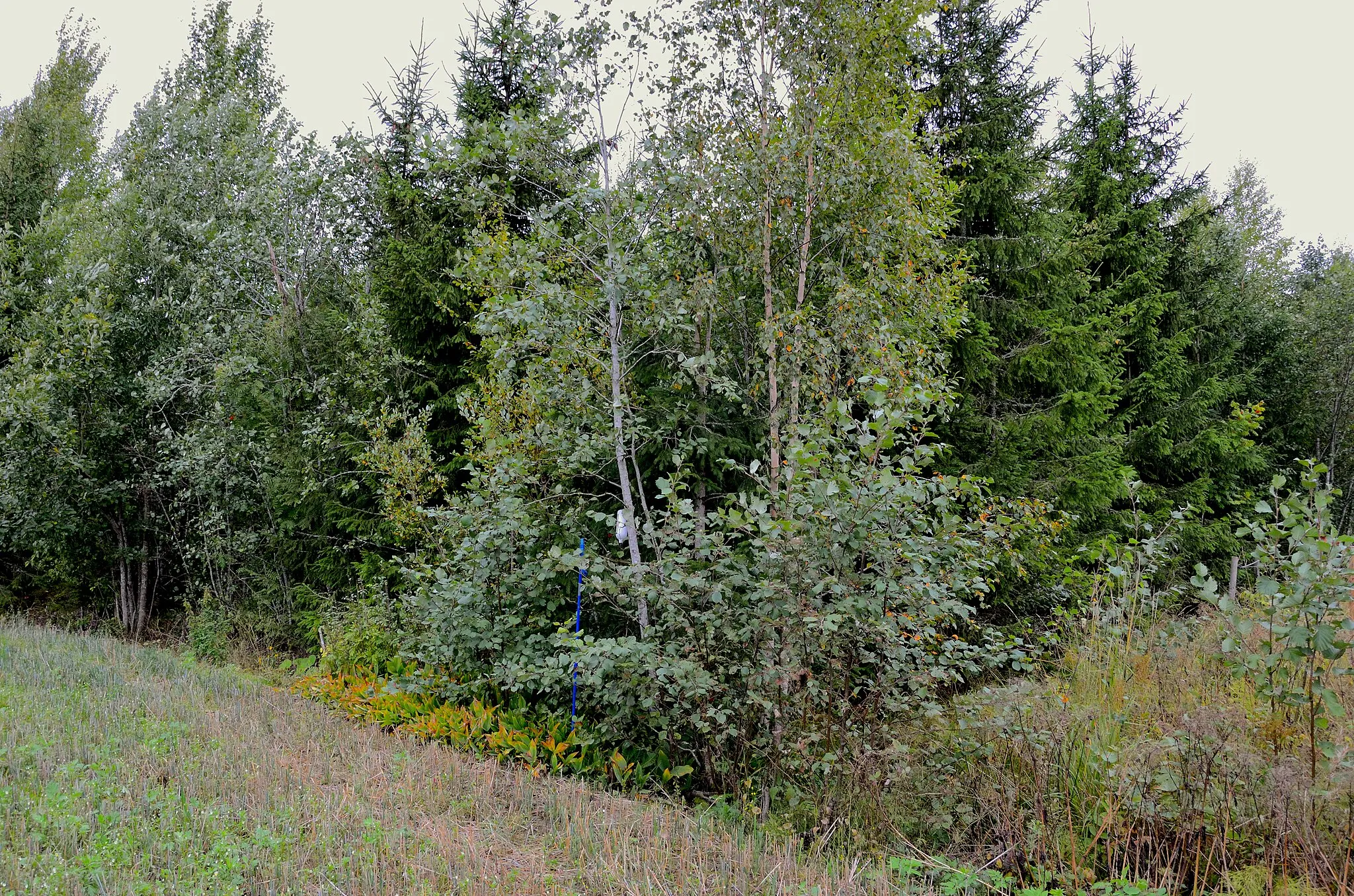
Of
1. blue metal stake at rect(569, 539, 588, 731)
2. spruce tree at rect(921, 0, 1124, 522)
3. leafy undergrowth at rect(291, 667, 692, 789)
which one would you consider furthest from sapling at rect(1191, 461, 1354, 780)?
spruce tree at rect(921, 0, 1124, 522)

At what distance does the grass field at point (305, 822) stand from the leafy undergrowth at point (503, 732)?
240 mm

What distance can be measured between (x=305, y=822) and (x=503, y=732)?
2.26m

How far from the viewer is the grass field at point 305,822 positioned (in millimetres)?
3318

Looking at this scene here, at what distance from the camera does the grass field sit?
10.9ft

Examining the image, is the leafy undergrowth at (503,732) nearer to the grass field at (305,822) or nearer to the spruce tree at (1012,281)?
the grass field at (305,822)

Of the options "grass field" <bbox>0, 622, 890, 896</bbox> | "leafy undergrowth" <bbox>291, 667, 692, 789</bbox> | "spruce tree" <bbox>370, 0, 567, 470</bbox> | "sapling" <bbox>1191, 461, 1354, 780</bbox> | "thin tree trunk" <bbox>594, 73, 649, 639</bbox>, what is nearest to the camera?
"grass field" <bbox>0, 622, 890, 896</bbox>

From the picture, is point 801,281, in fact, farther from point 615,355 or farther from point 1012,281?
point 1012,281

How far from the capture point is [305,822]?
393 cm

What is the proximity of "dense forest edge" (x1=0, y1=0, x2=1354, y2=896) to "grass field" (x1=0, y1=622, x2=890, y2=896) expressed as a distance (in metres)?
0.70

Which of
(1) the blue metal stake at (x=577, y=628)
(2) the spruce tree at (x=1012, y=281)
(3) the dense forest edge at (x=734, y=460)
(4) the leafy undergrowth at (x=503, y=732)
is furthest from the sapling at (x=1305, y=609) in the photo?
(2) the spruce tree at (x=1012, y=281)

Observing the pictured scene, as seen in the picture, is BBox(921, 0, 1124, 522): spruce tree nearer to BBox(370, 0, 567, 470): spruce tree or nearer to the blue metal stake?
BBox(370, 0, 567, 470): spruce tree

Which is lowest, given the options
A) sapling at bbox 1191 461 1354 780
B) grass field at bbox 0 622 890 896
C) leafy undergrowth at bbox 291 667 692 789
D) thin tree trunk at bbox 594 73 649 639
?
leafy undergrowth at bbox 291 667 692 789

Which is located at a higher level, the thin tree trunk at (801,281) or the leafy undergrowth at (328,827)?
the thin tree trunk at (801,281)

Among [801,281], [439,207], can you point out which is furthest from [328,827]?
[439,207]
